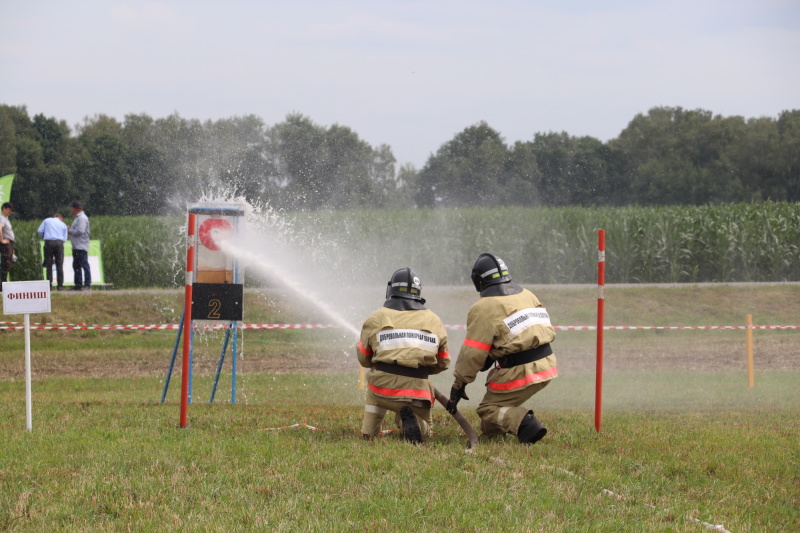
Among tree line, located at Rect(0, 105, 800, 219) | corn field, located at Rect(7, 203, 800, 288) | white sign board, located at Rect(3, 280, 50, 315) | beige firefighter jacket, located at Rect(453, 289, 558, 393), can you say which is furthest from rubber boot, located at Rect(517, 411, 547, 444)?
corn field, located at Rect(7, 203, 800, 288)

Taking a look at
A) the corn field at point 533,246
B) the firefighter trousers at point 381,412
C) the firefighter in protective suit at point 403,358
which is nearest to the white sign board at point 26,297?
the firefighter in protective suit at point 403,358

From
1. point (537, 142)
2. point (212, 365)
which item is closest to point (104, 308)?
point (212, 365)

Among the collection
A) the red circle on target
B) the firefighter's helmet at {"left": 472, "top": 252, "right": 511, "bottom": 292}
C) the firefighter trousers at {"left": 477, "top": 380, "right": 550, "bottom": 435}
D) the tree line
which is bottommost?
the firefighter trousers at {"left": 477, "top": 380, "right": 550, "bottom": 435}

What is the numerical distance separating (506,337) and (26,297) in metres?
4.46

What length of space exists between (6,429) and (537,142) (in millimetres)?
46718

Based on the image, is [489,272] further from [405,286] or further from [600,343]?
[600,343]

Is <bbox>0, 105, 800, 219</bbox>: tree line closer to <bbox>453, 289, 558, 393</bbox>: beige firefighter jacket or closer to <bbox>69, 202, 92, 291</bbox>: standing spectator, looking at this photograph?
<bbox>69, 202, 92, 291</bbox>: standing spectator

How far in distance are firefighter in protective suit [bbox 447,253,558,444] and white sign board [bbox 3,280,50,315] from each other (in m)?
3.94

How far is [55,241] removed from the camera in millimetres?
21656

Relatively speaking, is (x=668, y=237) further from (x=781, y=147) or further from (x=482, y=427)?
(x=781, y=147)

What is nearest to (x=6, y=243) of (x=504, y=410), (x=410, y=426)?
(x=410, y=426)

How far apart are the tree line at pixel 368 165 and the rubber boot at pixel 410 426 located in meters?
13.7

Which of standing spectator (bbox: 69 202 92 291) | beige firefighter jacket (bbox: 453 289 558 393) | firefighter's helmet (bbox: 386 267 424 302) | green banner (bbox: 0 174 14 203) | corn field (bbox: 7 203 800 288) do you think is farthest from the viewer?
corn field (bbox: 7 203 800 288)

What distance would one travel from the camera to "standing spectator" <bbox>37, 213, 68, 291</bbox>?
21344 mm
